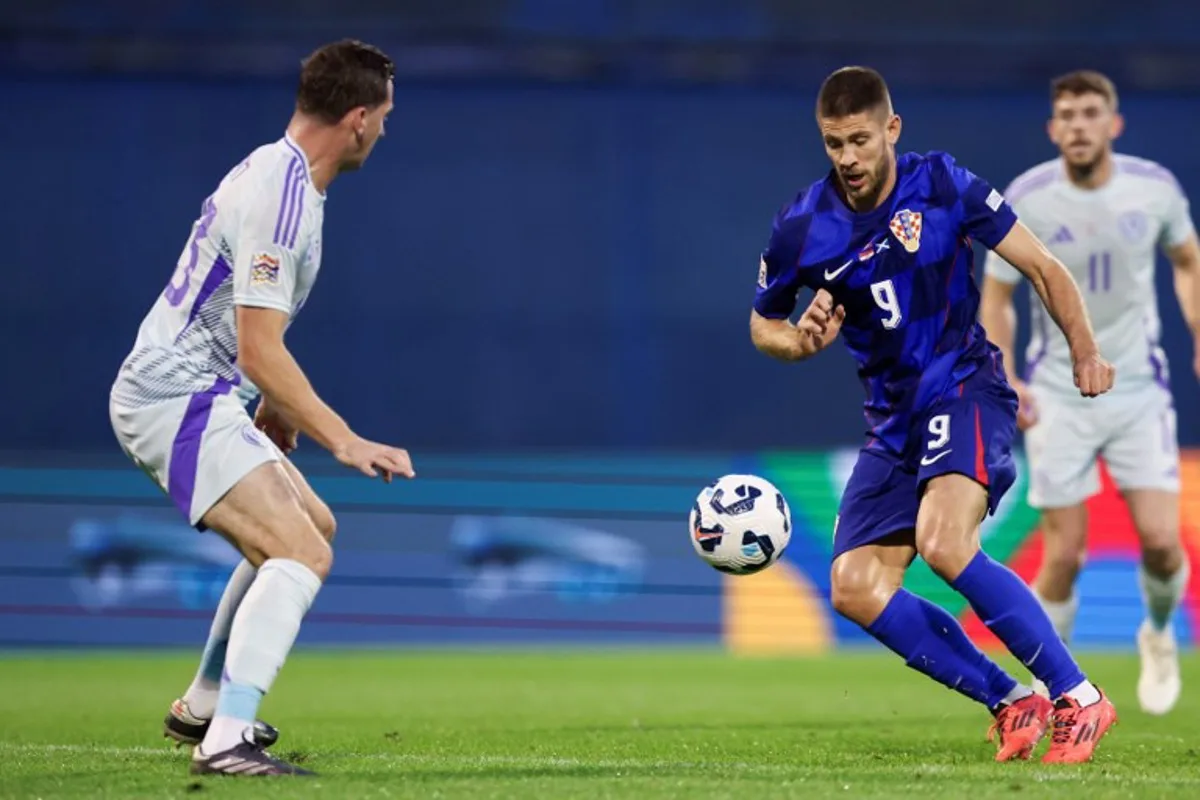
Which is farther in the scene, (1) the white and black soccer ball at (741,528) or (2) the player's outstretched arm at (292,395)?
(1) the white and black soccer ball at (741,528)

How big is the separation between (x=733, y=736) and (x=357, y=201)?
850 centimetres

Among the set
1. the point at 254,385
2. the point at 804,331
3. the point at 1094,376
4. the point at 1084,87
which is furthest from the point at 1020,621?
the point at 1084,87

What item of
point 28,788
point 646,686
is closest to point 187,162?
point 646,686

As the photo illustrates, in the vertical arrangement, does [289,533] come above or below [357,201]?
below

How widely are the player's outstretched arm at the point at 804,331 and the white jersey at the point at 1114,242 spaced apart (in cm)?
223

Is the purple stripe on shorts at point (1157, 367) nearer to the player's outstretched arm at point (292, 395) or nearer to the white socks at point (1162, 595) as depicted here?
the white socks at point (1162, 595)

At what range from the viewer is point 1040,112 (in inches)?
567

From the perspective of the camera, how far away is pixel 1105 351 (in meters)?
7.85

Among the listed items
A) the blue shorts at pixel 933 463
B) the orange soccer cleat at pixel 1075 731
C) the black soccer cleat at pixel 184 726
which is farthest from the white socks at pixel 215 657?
the orange soccer cleat at pixel 1075 731

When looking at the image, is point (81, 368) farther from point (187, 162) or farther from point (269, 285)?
point (269, 285)

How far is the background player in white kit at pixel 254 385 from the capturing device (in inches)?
187

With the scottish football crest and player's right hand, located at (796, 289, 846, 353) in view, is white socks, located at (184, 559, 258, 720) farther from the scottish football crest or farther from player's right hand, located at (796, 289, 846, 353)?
the scottish football crest

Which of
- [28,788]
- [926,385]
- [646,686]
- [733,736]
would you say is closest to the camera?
[28,788]

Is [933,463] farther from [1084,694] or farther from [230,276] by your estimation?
[230,276]
